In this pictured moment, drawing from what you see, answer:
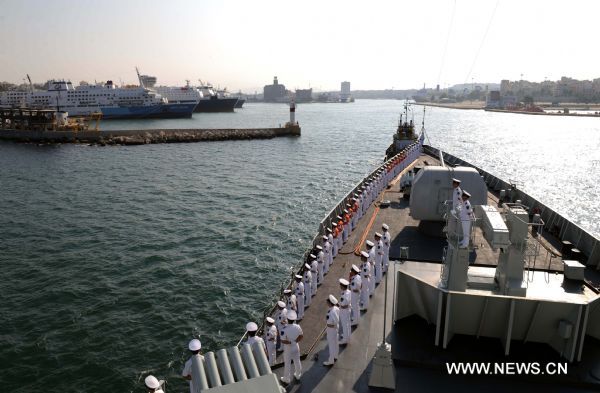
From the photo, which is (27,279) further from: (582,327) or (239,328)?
(582,327)

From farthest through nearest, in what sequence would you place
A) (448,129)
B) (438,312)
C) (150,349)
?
1. (448,129)
2. (150,349)
3. (438,312)

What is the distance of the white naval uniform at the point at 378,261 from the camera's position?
39.8 ft

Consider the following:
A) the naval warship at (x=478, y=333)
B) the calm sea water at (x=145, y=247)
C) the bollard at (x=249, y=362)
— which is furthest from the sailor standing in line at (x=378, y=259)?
the bollard at (x=249, y=362)

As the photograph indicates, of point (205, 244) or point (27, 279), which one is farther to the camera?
point (205, 244)

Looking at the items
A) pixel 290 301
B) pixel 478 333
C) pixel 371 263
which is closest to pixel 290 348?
pixel 290 301

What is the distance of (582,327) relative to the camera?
7.90m

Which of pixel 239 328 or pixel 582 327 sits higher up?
pixel 582 327

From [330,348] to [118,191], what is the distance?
31.8 metres

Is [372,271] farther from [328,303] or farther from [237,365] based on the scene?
[237,365]

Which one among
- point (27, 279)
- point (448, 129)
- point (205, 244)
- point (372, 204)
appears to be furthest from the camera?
point (448, 129)

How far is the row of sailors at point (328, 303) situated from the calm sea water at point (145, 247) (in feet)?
13.5

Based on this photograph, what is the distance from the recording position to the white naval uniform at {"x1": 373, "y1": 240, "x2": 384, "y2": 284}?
12125 millimetres

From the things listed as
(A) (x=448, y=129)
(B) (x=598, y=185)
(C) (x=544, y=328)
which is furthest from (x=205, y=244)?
(A) (x=448, y=129)

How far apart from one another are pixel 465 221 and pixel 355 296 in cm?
300
